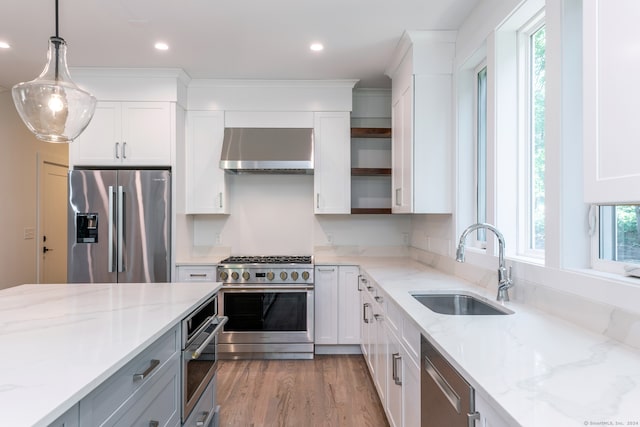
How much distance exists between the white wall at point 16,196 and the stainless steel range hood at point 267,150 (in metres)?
2.34

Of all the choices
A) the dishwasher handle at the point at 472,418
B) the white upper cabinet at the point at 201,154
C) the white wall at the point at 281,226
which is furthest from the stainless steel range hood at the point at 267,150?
the dishwasher handle at the point at 472,418

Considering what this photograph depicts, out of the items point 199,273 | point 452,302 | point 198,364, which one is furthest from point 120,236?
point 452,302

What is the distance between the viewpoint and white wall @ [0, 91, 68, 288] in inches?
150

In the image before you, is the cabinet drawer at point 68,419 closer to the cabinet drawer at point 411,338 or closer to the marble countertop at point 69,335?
the marble countertop at point 69,335

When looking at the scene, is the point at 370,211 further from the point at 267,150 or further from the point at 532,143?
the point at 532,143

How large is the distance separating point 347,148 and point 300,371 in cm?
209

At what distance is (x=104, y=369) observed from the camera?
987 mm

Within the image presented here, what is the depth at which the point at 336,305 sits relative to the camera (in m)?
3.44

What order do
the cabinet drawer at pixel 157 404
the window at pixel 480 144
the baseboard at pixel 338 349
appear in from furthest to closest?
the baseboard at pixel 338 349
the window at pixel 480 144
the cabinet drawer at pixel 157 404

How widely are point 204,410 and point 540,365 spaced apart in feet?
5.54

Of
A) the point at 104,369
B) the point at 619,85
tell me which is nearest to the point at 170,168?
the point at 104,369

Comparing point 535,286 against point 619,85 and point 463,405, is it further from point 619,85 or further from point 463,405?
point 619,85

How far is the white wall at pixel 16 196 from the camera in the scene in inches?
150

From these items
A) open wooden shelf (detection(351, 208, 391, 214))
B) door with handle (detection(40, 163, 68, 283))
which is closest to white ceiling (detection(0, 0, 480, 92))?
open wooden shelf (detection(351, 208, 391, 214))
